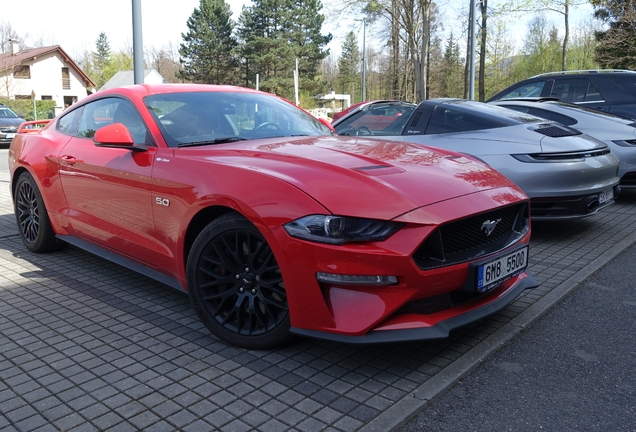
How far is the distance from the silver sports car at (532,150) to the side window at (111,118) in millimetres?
2274

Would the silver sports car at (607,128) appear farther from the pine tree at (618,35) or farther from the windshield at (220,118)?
the pine tree at (618,35)

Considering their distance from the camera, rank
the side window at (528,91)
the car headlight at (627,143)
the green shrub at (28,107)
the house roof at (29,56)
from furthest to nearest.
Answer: the house roof at (29,56) → the green shrub at (28,107) → the side window at (528,91) → the car headlight at (627,143)

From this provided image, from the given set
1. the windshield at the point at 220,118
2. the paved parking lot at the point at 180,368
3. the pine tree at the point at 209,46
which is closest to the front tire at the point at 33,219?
the paved parking lot at the point at 180,368

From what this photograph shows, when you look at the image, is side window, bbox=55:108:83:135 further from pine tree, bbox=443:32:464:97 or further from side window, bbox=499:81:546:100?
pine tree, bbox=443:32:464:97

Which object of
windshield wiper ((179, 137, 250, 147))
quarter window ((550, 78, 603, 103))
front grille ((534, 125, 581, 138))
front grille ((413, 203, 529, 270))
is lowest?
front grille ((413, 203, 529, 270))

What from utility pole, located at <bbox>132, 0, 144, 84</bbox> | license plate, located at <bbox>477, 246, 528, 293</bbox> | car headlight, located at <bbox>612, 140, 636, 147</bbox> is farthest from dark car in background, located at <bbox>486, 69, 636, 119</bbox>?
license plate, located at <bbox>477, 246, 528, 293</bbox>

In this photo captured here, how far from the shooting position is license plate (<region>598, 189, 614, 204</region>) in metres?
5.69

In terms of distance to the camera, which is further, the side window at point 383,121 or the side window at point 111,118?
the side window at point 383,121

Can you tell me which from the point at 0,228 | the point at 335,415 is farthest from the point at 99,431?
the point at 0,228

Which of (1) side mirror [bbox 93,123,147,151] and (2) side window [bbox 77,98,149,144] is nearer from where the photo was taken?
(1) side mirror [bbox 93,123,147,151]

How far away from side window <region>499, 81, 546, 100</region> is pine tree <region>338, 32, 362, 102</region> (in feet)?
204

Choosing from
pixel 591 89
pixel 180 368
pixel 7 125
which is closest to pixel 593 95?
pixel 591 89

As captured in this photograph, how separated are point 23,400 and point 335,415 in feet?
4.84

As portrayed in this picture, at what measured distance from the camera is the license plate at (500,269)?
2951mm
